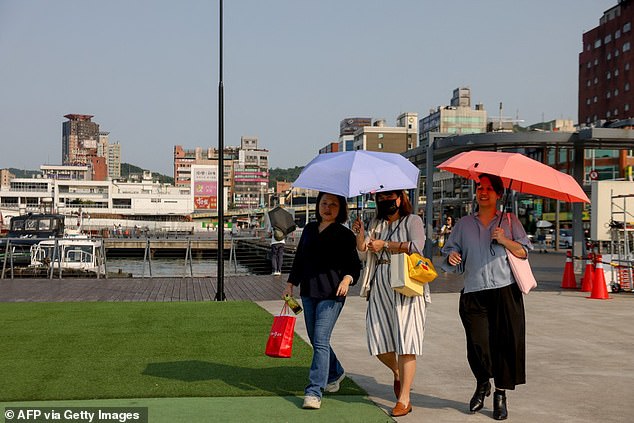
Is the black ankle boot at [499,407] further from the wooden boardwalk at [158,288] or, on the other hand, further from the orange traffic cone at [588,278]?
the orange traffic cone at [588,278]

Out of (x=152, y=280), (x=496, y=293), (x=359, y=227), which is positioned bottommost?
(x=152, y=280)

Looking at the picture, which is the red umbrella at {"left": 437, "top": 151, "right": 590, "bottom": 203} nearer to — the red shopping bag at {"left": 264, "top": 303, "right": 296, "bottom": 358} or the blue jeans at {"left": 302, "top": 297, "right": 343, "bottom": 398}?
the blue jeans at {"left": 302, "top": 297, "right": 343, "bottom": 398}

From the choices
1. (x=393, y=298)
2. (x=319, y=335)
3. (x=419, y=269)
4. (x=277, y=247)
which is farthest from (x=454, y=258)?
(x=277, y=247)

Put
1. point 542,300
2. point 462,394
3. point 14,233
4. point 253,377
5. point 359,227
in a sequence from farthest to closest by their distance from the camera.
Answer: point 14,233, point 542,300, point 253,377, point 462,394, point 359,227

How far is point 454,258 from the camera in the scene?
574 centimetres

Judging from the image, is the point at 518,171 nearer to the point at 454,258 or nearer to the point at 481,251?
the point at 481,251

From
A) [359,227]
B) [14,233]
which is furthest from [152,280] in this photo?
[14,233]

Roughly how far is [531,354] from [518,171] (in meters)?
3.51

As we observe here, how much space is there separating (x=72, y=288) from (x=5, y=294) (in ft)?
5.75

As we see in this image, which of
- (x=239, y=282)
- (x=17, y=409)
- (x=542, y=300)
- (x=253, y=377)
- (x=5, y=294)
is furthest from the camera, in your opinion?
(x=239, y=282)

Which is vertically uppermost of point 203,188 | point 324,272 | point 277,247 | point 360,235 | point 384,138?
point 384,138

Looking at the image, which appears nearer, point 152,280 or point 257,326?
point 257,326

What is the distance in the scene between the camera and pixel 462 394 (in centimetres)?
639

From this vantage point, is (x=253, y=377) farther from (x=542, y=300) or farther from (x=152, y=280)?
(x=152, y=280)
